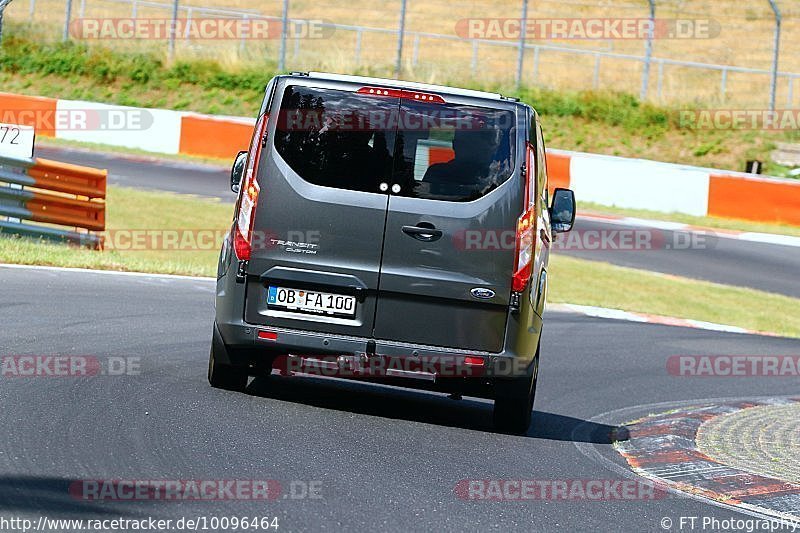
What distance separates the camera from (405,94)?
8.39 meters

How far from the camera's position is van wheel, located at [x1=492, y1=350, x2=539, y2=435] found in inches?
336

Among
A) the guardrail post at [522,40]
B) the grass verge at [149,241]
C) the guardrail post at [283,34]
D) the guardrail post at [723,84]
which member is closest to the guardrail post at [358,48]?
the guardrail post at [283,34]

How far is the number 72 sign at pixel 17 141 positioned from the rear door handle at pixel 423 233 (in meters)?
8.98

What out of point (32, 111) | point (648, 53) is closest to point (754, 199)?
point (648, 53)

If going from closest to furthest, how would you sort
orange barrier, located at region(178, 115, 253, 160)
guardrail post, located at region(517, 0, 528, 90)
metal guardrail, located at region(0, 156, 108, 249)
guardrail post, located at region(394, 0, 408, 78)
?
metal guardrail, located at region(0, 156, 108, 249) → orange barrier, located at region(178, 115, 253, 160) → guardrail post, located at region(517, 0, 528, 90) → guardrail post, located at region(394, 0, 408, 78)

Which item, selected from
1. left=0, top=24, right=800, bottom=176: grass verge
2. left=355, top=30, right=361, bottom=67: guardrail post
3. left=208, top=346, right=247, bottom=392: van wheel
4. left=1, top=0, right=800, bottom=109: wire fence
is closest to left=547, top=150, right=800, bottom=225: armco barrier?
left=1, top=0, right=800, bottom=109: wire fence

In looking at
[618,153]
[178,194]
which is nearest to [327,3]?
[618,153]

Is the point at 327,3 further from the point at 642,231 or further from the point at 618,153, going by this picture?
the point at 642,231

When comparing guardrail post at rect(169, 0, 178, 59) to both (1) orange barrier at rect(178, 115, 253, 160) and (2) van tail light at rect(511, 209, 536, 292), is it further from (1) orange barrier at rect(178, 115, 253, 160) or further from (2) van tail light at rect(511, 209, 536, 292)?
(2) van tail light at rect(511, 209, 536, 292)

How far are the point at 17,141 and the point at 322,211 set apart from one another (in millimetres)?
8849

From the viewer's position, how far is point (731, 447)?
9133 mm

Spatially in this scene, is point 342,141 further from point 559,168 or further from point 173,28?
point 173,28

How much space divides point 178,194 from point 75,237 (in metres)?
7.49

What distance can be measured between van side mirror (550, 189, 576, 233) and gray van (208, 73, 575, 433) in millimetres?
1043
